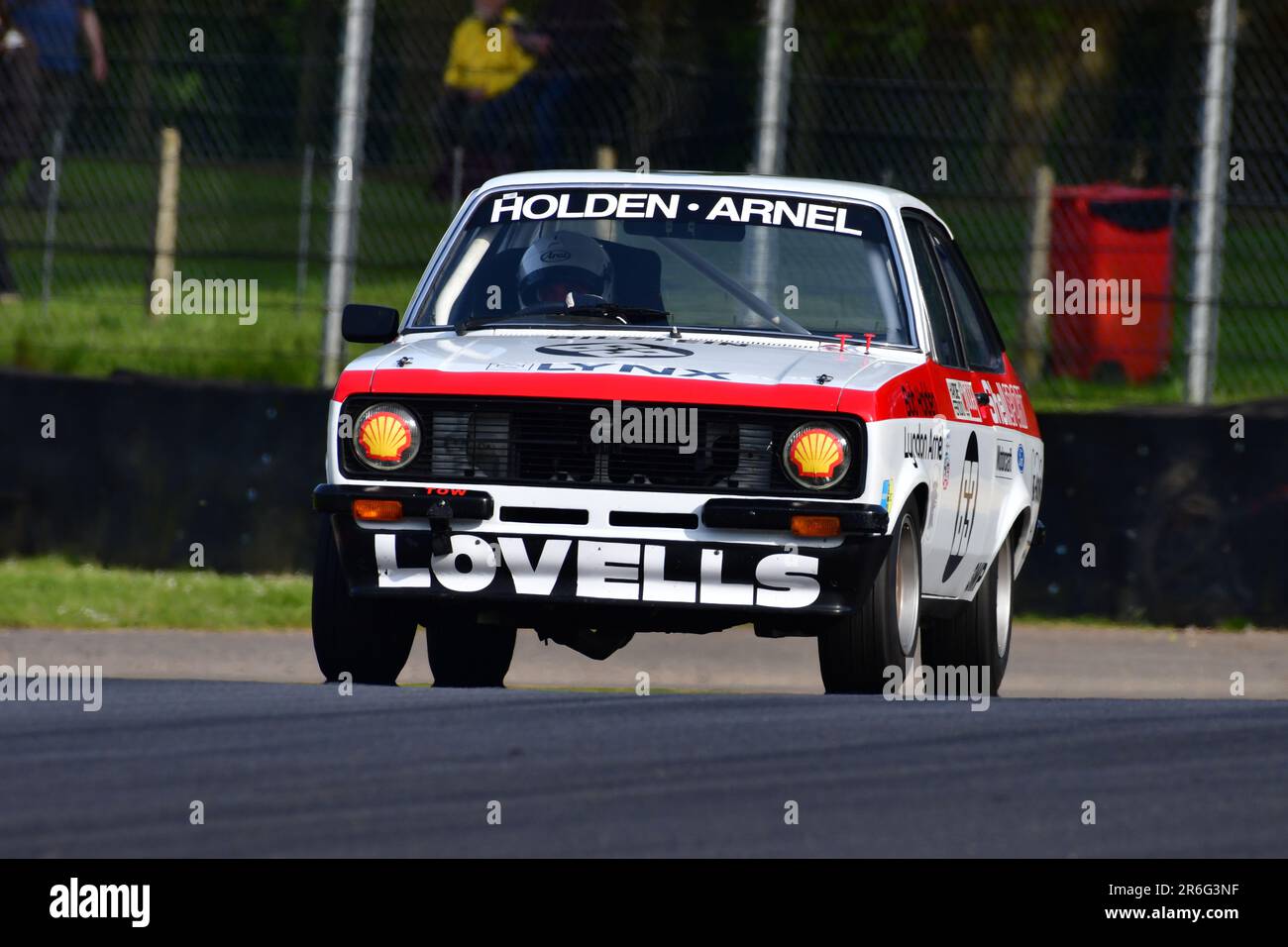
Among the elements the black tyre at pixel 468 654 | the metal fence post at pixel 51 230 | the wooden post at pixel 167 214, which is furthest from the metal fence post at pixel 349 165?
the black tyre at pixel 468 654

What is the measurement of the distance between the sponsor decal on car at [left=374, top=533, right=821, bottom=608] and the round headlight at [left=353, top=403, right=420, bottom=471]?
318mm

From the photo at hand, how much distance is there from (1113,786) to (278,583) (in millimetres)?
6703

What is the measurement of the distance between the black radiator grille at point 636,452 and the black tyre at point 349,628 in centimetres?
48

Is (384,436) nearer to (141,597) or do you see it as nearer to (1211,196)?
(141,597)

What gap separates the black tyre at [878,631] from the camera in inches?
277

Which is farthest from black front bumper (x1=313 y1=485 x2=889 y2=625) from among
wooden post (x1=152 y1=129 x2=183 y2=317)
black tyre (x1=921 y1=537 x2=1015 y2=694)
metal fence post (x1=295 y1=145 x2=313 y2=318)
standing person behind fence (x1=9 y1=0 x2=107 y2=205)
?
standing person behind fence (x1=9 y1=0 x2=107 y2=205)

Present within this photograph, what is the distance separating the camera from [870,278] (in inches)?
314

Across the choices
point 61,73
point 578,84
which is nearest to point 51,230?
point 61,73

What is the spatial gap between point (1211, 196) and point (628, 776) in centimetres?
813

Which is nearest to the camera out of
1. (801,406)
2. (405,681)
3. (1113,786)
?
(1113,786)

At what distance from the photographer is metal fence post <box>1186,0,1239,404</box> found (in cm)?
1254

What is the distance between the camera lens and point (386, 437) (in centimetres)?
714
